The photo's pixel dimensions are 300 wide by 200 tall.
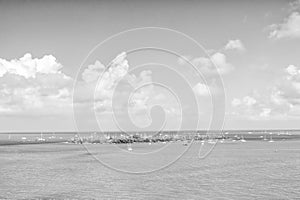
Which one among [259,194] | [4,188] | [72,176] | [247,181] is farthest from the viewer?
[72,176]

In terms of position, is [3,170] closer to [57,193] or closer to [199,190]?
[57,193]

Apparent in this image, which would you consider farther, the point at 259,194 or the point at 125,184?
the point at 125,184

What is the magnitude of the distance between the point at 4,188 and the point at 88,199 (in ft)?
33.4

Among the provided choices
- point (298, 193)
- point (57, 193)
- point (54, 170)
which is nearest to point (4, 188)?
point (57, 193)

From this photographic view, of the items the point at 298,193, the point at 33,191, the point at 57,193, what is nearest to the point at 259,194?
the point at 298,193

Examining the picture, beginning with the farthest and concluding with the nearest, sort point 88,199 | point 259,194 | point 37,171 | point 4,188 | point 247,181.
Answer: point 37,171, point 247,181, point 4,188, point 259,194, point 88,199

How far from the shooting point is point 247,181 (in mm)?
36125

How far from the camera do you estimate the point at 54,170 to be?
153 feet

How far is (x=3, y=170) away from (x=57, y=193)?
1998 centimetres

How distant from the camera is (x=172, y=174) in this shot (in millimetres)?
41031

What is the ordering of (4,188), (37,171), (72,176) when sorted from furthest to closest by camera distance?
1. (37,171)
2. (72,176)
3. (4,188)

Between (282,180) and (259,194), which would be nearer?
(259,194)

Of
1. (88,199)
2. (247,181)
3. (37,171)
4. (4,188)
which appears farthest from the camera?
(37,171)

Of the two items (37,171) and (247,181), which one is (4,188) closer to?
(37,171)
